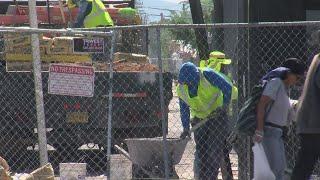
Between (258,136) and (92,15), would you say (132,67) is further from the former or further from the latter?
(258,136)

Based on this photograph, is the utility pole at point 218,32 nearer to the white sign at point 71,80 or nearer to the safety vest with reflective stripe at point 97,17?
the safety vest with reflective stripe at point 97,17

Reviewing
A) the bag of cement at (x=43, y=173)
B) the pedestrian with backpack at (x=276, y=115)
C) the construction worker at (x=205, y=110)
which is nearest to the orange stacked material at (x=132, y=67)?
the construction worker at (x=205, y=110)

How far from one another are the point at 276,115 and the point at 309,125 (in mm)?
473

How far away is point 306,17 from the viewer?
10727 mm

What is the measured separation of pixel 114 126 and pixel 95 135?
34 centimetres

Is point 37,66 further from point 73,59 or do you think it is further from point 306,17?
point 306,17

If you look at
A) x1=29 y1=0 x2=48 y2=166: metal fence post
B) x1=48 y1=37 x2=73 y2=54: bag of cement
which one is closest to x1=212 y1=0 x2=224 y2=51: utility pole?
x1=48 y1=37 x2=73 y2=54: bag of cement

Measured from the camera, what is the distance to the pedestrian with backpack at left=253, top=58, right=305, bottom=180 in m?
7.94

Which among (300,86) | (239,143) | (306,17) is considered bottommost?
(239,143)

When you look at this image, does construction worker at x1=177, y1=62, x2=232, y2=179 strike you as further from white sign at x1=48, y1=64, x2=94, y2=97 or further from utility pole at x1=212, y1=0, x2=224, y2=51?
utility pole at x1=212, y1=0, x2=224, y2=51

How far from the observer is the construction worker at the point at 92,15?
42.0ft

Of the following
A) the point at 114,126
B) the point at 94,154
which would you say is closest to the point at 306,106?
the point at 114,126

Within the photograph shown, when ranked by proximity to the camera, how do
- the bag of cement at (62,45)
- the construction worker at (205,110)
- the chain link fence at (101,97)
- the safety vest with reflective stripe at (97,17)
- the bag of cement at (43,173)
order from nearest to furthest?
the bag of cement at (43,173) → the construction worker at (205,110) → the chain link fence at (101,97) → the bag of cement at (62,45) → the safety vest with reflective stripe at (97,17)

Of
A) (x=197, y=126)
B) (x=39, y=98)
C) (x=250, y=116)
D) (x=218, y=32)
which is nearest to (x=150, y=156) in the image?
(x=197, y=126)
